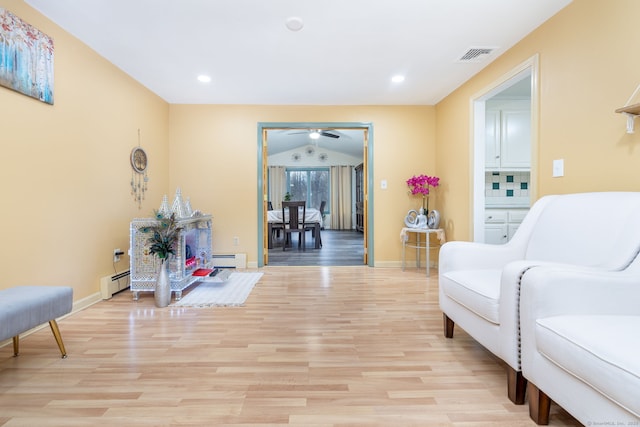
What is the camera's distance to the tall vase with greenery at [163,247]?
261cm

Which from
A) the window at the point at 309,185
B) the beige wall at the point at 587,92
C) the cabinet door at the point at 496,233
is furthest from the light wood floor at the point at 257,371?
the window at the point at 309,185

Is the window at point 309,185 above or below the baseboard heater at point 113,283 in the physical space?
above

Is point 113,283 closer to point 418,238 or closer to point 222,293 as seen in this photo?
point 222,293

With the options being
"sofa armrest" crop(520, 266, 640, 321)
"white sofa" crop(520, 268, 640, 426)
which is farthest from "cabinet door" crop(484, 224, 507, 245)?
"sofa armrest" crop(520, 266, 640, 321)

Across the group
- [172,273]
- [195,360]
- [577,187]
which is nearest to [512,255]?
[577,187]

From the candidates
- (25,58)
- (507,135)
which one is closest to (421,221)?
(507,135)

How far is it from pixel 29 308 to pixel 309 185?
28.0ft

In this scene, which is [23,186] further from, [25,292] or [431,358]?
[431,358]

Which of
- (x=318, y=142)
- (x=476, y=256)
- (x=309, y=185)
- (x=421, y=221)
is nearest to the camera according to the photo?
(x=476, y=256)

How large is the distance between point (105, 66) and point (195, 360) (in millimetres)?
2801

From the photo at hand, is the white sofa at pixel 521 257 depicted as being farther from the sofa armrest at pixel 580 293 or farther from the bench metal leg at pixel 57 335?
the bench metal leg at pixel 57 335

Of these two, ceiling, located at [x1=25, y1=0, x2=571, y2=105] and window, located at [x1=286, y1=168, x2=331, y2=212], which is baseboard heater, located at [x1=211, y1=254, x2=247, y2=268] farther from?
window, located at [x1=286, y1=168, x2=331, y2=212]

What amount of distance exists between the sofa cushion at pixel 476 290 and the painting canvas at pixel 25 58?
3022 millimetres

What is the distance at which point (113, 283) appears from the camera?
2920 mm
